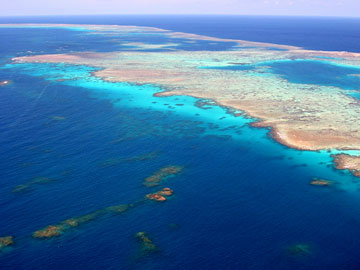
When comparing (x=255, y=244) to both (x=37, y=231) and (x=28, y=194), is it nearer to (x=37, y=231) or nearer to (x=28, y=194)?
(x=37, y=231)

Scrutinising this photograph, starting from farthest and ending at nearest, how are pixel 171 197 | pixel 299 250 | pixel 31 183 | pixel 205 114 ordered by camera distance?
pixel 205 114 < pixel 31 183 < pixel 171 197 < pixel 299 250

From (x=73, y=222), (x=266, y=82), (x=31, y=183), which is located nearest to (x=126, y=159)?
(x=31, y=183)

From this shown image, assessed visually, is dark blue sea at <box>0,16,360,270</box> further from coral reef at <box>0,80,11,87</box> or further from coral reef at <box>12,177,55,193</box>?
coral reef at <box>0,80,11,87</box>

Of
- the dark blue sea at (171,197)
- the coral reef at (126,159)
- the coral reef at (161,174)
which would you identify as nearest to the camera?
the dark blue sea at (171,197)

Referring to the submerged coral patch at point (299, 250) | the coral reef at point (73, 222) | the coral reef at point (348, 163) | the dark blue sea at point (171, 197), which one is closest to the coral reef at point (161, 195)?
the dark blue sea at point (171, 197)

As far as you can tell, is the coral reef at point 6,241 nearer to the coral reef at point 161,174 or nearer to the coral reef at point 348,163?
the coral reef at point 161,174

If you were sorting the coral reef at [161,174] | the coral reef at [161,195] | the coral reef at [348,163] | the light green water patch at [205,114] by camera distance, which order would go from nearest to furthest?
1. the coral reef at [161,195]
2. the coral reef at [161,174]
3. the coral reef at [348,163]
4. the light green water patch at [205,114]

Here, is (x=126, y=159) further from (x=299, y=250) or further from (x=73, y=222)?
(x=299, y=250)
